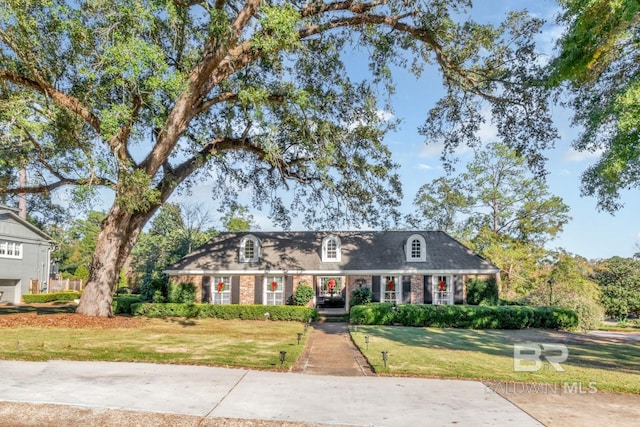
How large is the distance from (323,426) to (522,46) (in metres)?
13.0

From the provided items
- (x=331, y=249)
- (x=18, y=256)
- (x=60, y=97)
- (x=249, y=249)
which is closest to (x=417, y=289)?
(x=331, y=249)

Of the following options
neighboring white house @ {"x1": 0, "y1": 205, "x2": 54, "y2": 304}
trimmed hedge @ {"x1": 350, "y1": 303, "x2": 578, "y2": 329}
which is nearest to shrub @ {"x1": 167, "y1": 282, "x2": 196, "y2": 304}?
trimmed hedge @ {"x1": 350, "y1": 303, "x2": 578, "y2": 329}

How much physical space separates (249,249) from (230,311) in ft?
15.5

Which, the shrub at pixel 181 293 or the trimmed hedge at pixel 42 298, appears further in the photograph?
the trimmed hedge at pixel 42 298

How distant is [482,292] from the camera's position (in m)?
22.2

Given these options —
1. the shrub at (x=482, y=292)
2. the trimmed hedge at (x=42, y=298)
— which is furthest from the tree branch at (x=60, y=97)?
the trimmed hedge at (x=42, y=298)

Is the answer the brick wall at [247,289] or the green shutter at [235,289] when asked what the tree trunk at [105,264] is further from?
the brick wall at [247,289]

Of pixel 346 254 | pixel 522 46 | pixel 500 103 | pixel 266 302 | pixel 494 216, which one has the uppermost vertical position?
pixel 522 46

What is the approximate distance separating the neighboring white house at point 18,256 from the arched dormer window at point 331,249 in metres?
22.4

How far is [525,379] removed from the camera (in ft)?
25.7

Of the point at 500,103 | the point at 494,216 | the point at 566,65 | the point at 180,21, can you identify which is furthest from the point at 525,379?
the point at 494,216

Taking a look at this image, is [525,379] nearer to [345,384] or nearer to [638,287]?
[345,384]

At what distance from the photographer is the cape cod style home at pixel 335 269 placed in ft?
73.5

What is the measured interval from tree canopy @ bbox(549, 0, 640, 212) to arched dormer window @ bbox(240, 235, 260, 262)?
1710cm
